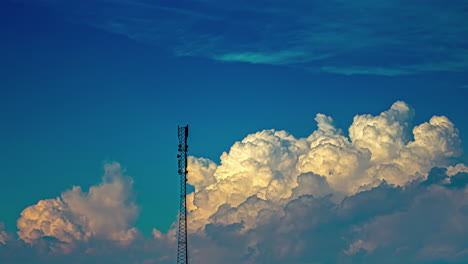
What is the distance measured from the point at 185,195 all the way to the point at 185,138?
2854cm

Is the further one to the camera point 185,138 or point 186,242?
point 185,138

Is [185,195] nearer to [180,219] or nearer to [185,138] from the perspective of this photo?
[180,219]

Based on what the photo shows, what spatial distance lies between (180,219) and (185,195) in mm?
11458

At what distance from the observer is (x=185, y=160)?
139 meters

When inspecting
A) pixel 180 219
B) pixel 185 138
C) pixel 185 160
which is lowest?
pixel 180 219

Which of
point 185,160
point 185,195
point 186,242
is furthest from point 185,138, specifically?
point 186,242

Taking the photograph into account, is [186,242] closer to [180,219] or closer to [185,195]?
[180,219]

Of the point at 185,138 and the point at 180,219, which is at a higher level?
the point at 185,138

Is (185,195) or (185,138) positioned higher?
(185,138)

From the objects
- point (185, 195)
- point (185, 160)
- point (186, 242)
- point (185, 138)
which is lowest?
point (186, 242)

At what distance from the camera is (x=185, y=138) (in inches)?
5428

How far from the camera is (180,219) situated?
128750 mm

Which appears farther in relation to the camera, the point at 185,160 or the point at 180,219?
the point at 185,160

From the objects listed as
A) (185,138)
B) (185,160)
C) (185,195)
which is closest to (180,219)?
(185,195)
